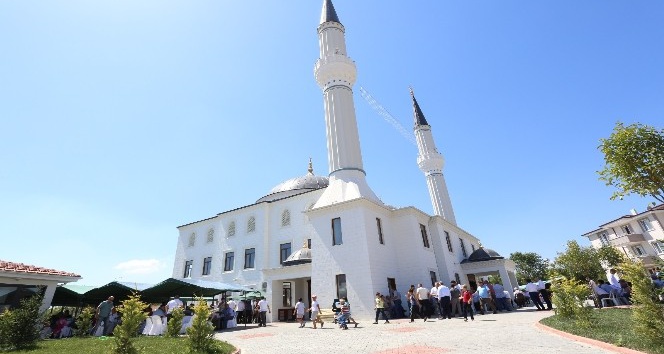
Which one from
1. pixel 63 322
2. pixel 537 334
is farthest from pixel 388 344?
pixel 63 322

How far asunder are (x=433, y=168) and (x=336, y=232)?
53.5 ft

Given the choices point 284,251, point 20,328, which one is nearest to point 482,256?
point 284,251

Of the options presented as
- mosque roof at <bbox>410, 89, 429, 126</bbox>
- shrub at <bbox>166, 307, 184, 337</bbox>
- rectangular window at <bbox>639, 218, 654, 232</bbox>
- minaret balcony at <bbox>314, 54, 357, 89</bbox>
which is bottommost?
Answer: shrub at <bbox>166, 307, 184, 337</bbox>

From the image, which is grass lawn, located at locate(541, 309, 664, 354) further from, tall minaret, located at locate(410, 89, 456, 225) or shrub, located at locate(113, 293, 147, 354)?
tall minaret, located at locate(410, 89, 456, 225)

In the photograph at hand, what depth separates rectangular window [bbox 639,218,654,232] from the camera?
1454 inches

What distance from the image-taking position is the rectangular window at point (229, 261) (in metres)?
28.0

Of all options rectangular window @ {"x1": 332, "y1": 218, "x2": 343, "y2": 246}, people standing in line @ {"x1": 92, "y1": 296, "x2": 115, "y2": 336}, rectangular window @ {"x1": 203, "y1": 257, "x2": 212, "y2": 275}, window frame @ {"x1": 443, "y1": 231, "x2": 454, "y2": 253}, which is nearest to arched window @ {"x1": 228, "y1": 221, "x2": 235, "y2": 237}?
rectangular window @ {"x1": 203, "y1": 257, "x2": 212, "y2": 275}

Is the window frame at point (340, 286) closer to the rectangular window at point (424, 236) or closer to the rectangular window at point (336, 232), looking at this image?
the rectangular window at point (336, 232)

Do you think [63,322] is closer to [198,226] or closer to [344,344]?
[344,344]

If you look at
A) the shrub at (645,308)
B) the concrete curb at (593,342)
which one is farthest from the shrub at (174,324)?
the shrub at (645,308)

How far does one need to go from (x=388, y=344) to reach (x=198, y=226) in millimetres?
27623

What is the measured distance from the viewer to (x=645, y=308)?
18.1ft

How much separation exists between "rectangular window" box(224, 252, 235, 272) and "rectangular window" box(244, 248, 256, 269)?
1369 millimetres

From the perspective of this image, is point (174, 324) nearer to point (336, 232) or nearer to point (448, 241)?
point (336, 232)
